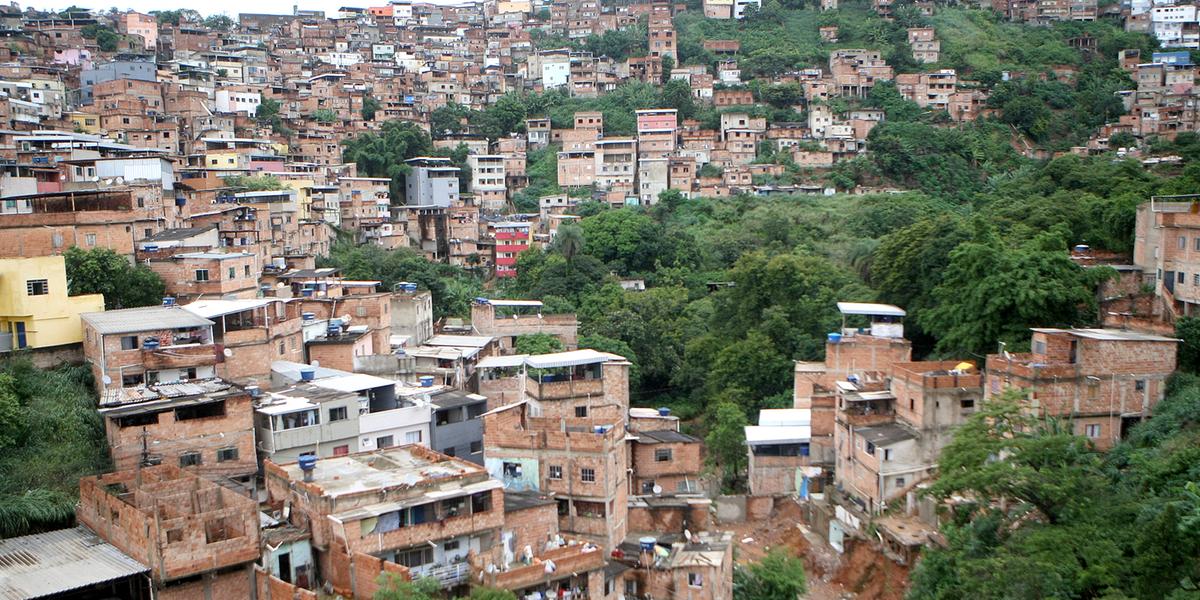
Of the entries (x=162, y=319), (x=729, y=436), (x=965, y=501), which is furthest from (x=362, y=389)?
(x=965, y=501)

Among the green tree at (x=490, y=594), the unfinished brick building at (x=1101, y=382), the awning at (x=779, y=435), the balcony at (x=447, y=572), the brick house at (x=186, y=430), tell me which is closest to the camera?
the green tree at (x=490, y=594)

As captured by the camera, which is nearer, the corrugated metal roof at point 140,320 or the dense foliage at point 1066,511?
the dense foliage at point 1066,511

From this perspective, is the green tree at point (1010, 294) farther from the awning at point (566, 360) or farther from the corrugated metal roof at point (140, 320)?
the corrugated metal roof at point (140, 320)

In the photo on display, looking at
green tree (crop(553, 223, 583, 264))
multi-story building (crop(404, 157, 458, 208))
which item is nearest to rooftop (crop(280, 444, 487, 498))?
green tree (crop(553, 223, 583, 264))

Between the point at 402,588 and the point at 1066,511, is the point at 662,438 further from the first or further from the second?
the point at 402,588

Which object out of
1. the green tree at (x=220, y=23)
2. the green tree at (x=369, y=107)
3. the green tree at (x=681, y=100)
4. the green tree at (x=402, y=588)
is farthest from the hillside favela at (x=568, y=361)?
the green tree at (x=220, y=23)

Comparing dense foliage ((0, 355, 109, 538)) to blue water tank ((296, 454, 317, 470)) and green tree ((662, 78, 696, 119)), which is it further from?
green tree ((662, 78, 696, 119))
